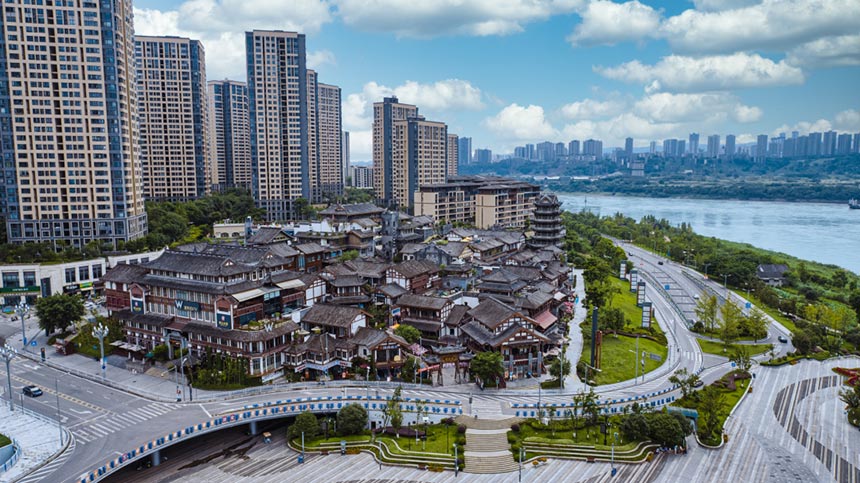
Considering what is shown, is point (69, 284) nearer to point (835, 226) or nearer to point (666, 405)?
point (666, 405)

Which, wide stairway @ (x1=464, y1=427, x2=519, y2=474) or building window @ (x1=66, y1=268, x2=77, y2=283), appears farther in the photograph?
building window @ (x1=66, y1=268, x2=77, y2=283)

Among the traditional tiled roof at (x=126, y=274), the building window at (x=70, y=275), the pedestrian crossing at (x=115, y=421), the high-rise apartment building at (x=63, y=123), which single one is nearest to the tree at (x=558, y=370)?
the pedestrian crossing at (x=115, y=421)

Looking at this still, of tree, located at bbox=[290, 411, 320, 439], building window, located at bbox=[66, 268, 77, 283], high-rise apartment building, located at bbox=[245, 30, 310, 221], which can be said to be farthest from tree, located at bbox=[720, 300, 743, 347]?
high-rise apartment building, located at bbox=[245, 30, 310, 221]

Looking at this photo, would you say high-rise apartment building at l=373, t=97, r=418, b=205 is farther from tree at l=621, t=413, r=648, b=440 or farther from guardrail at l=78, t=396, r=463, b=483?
tree at l=621, t=413, r=648, b=440

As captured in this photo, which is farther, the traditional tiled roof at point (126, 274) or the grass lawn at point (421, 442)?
the traditional tiled roof at point (126, 274)

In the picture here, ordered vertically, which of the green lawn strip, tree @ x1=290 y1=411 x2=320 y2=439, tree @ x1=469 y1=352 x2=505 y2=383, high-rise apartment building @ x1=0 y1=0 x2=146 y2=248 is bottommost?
the green lawn strip

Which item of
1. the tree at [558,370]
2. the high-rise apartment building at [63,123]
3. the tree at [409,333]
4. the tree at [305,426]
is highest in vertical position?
the high-rise apartment building at [63,123]

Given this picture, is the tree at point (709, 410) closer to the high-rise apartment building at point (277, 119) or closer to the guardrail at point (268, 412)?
the guardrail at point (268, 412)
